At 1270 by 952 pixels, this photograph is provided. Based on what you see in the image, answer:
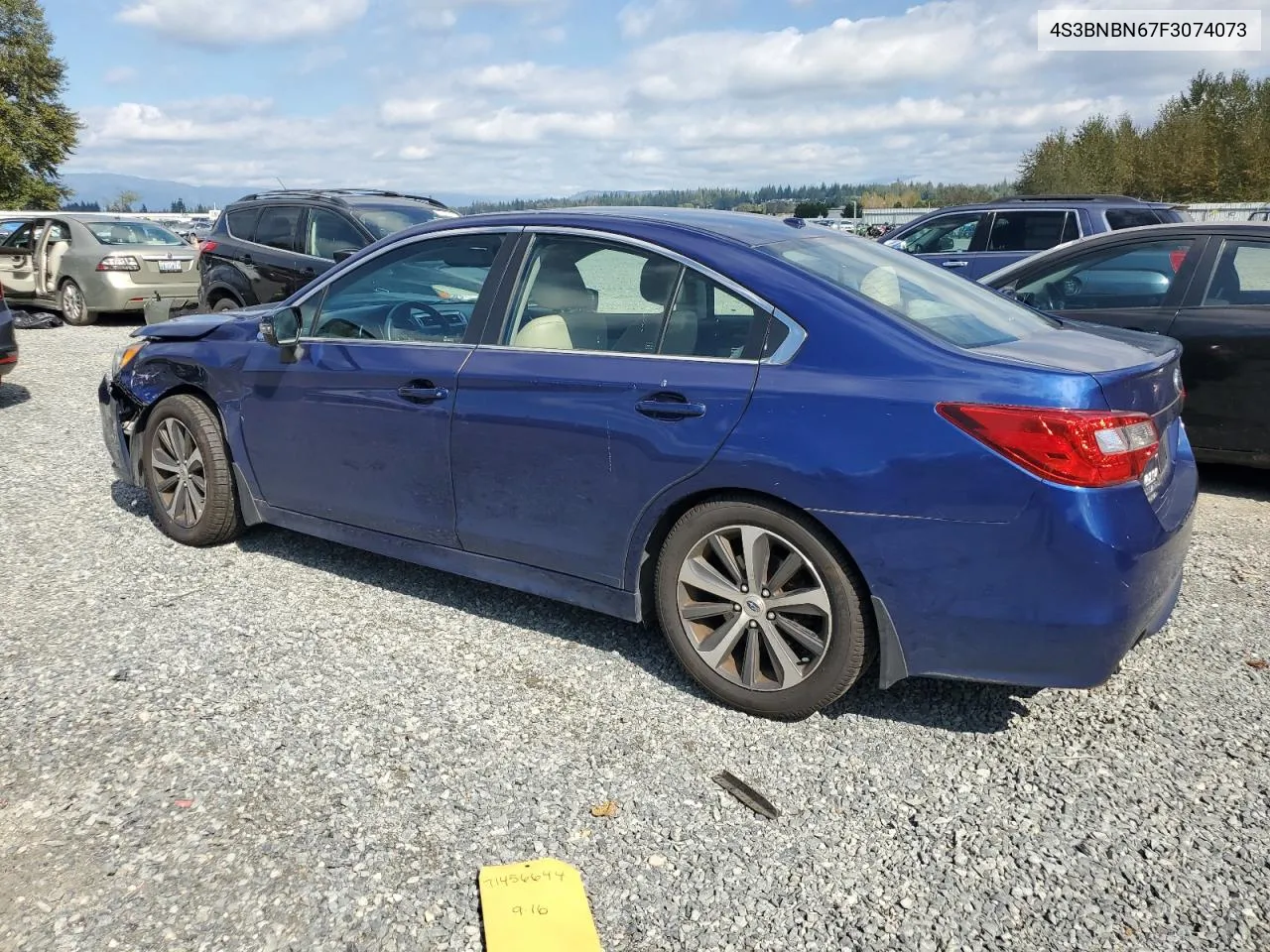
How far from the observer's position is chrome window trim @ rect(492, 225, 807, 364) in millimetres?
3182

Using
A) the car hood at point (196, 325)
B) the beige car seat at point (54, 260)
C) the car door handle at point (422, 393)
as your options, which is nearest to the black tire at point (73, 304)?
the beige car seat at point (54, 260)

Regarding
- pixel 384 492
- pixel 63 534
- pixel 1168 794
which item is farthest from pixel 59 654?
pixel 1168 794

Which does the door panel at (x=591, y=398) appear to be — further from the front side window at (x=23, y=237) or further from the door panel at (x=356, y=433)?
the front side window at (x=23, y=237)

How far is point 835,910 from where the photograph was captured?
245 centimetres

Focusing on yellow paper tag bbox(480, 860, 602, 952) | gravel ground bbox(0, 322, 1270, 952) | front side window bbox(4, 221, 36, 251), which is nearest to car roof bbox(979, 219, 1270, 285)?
gravel ground bbox(0, 322, 1270, 952)

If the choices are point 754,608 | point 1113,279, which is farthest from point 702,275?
point 1113,279

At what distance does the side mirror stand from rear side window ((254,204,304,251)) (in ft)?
20.5

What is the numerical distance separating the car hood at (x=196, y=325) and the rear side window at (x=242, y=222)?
6002 mm

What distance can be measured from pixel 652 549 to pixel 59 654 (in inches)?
92.5

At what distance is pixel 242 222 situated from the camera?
35.5 feet

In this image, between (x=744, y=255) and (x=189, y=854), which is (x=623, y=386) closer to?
(x=744, y=255)

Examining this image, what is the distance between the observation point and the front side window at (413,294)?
13.1ft

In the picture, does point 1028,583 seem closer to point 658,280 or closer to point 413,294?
point 658,280

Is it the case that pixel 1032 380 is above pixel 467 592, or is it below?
above
